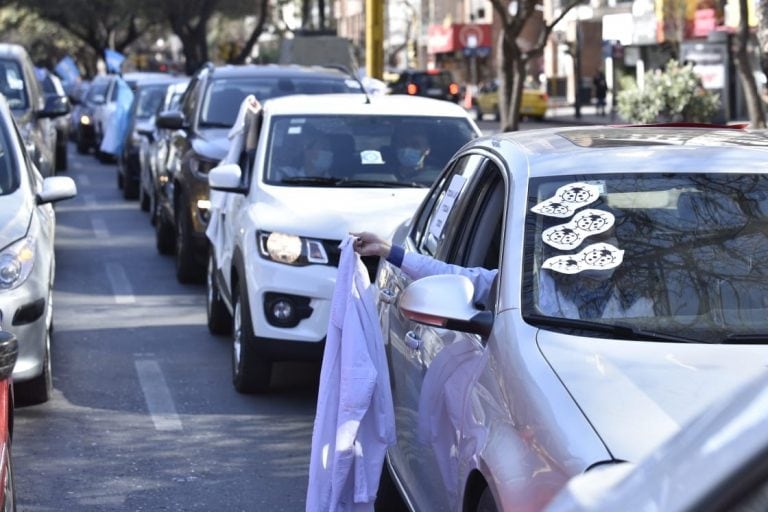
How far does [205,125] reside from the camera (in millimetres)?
13180

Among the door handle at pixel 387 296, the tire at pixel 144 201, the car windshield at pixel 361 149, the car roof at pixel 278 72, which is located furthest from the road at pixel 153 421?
the tire at pixel 144 201

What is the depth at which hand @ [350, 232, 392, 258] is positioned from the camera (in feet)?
17.7

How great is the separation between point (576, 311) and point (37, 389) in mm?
4848

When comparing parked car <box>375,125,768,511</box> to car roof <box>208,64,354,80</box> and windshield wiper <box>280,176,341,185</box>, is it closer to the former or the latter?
windshield wiper <box>280,176,341,185</box>

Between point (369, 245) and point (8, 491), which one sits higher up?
point (369, 245)

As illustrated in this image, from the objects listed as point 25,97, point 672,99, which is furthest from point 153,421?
point 672,99

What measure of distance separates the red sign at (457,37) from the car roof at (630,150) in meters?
64.7

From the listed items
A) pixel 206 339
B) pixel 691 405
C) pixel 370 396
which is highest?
pixel 691 405

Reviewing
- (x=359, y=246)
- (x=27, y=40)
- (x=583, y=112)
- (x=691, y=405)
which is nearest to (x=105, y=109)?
(x=359, y=246)

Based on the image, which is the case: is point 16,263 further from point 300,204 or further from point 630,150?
point 630,150

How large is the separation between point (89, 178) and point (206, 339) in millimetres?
16059

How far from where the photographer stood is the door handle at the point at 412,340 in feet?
16.7

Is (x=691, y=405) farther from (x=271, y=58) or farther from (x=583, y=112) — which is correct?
(x=271, y=58)

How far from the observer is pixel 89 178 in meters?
26.1
